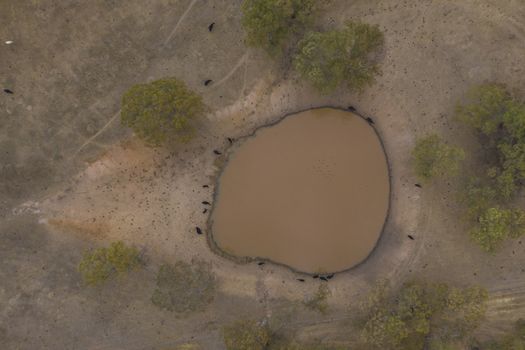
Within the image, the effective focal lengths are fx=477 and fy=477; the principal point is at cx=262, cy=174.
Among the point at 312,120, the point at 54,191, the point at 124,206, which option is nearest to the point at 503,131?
the point at 312,120

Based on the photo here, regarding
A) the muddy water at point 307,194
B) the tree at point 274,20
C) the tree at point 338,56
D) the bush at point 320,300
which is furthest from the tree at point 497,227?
the tree at point 274,20

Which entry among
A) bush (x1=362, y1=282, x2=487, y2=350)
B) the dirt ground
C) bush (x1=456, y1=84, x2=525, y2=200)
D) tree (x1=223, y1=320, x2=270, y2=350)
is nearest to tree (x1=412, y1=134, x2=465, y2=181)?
the dirt ground

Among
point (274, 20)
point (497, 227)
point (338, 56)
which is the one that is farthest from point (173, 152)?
point (497, 227)

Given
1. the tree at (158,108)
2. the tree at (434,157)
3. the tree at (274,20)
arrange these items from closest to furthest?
1. the tree at (434,157)
2. the tree at (158,108)
3. the tree at (274,20)

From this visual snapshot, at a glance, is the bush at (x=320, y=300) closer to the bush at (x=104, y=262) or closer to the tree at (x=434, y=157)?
the tree at (x=434, y=157)

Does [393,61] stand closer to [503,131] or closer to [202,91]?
[503,131]

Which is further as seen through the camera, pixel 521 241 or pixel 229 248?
pixel 229 248

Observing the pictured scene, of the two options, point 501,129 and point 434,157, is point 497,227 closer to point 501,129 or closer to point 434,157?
point 434,157
